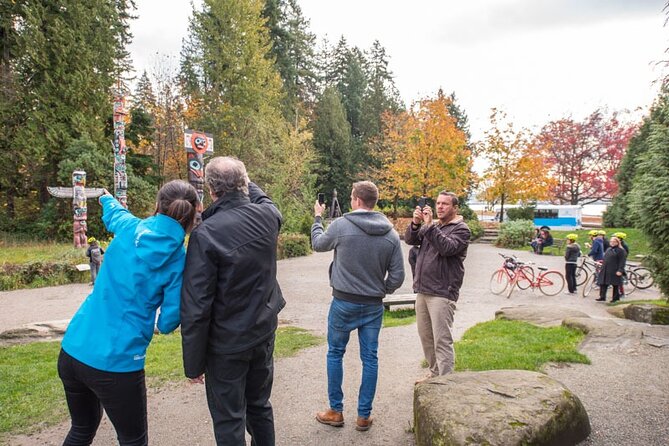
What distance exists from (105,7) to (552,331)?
25821 mm

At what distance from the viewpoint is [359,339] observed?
141 inches

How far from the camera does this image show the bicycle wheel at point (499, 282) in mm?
12289

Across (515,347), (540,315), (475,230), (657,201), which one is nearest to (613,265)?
(657,201)

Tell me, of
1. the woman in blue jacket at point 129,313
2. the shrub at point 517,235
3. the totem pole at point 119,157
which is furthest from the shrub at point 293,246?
the woman in blue jacket at point 129,313

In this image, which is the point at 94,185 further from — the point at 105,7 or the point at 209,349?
the point at 209,349

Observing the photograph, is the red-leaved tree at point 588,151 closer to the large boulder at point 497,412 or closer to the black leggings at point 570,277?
the black leggings at point 570,277

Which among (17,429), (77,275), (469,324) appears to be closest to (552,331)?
(469,324)

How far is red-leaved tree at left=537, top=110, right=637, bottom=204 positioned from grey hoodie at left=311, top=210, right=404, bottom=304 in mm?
32252

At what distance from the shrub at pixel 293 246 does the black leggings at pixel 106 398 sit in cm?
1709

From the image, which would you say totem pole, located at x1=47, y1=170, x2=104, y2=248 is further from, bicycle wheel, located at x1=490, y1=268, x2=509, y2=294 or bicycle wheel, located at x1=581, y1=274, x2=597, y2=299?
bicycle wheel, located at x1=581, y1=274, x2=597, y2=299

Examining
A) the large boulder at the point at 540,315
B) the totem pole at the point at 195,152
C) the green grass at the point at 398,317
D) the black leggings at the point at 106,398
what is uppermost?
the totem pole at the point at 195,152

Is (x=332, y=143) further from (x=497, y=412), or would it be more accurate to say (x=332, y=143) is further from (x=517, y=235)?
(x=497, y=412)

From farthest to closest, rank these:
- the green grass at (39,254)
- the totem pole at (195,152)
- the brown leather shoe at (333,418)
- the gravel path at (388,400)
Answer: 1. the green grass at (39,254)
2. the totem pole at (195,152)
3. the brown leather shoe at (333,418)
4. the gravel path at (388,400)

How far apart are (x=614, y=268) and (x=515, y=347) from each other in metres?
6.79
